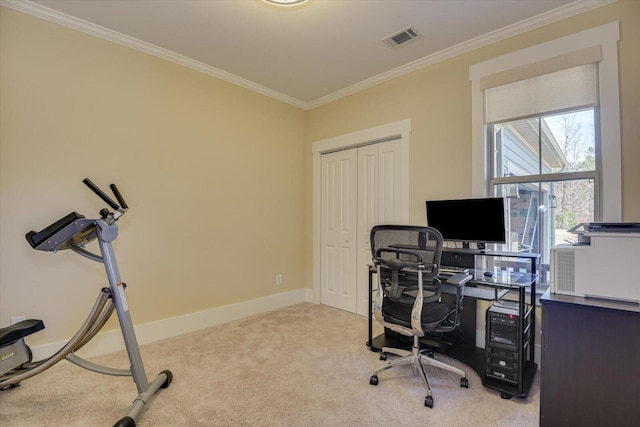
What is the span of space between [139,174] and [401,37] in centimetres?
276

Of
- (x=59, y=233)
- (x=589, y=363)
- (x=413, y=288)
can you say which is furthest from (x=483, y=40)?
(x=59, y=233)

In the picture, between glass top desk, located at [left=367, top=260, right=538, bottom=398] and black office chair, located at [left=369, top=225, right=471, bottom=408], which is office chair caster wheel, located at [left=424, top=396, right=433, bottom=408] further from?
glass top desk, located at [left=367, top=260, right=538, bottom=398]

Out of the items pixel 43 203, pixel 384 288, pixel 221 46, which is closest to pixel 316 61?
pixel 221 46

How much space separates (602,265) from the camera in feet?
5.04

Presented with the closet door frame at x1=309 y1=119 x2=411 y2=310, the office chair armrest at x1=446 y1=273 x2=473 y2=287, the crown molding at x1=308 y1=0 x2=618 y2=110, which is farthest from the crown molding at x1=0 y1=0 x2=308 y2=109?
the office chair armrest at x1=446 y1=273 x2=473 y2=287

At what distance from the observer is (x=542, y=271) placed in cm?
254

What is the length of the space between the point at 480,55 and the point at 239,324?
3.67m

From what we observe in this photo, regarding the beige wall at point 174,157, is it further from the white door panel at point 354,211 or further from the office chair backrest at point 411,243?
the office chair backrest at point 411,243

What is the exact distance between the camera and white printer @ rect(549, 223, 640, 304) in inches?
57.9

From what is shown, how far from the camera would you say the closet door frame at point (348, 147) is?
3.31m

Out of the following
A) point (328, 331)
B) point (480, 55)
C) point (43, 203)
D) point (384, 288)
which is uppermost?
point (480, 55)

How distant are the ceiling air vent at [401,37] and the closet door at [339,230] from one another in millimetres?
1319

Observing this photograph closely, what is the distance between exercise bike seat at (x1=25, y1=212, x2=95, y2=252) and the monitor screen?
2.65 meters

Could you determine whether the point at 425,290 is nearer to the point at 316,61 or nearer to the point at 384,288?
the point at 384,288
